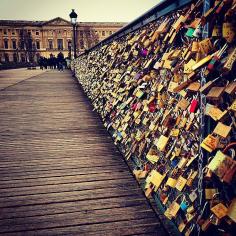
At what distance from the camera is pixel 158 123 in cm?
242

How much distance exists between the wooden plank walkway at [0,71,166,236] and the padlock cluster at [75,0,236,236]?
0.30 meters

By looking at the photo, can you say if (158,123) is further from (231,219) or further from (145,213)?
(231,219)

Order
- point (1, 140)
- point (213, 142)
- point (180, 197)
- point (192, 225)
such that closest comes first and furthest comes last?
point (213, 142) < point (192, 225) < point (180, 197) < point (1, 140)

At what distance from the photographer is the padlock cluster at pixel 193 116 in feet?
4.60

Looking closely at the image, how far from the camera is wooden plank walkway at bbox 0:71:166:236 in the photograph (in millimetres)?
2314

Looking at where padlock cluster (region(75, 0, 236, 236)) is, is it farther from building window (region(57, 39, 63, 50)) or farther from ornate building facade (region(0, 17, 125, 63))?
building window (region(57, 39, 63, 50))

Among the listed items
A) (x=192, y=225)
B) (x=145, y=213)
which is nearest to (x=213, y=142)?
(x=192, y=225)

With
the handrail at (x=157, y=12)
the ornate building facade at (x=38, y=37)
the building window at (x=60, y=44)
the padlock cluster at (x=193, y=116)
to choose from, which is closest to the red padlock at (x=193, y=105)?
the padlock cluster at (x=193, y=116)

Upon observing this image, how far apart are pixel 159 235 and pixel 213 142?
1040 mm

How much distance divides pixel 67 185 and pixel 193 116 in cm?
174

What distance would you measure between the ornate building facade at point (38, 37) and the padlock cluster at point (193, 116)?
270 ft

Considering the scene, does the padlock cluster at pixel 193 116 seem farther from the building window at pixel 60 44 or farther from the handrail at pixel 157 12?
the building window at pixel 60 44

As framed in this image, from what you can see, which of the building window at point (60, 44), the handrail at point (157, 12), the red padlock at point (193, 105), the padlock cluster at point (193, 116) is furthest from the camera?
the building window at point (60, 44)

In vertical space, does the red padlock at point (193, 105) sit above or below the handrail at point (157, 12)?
below
